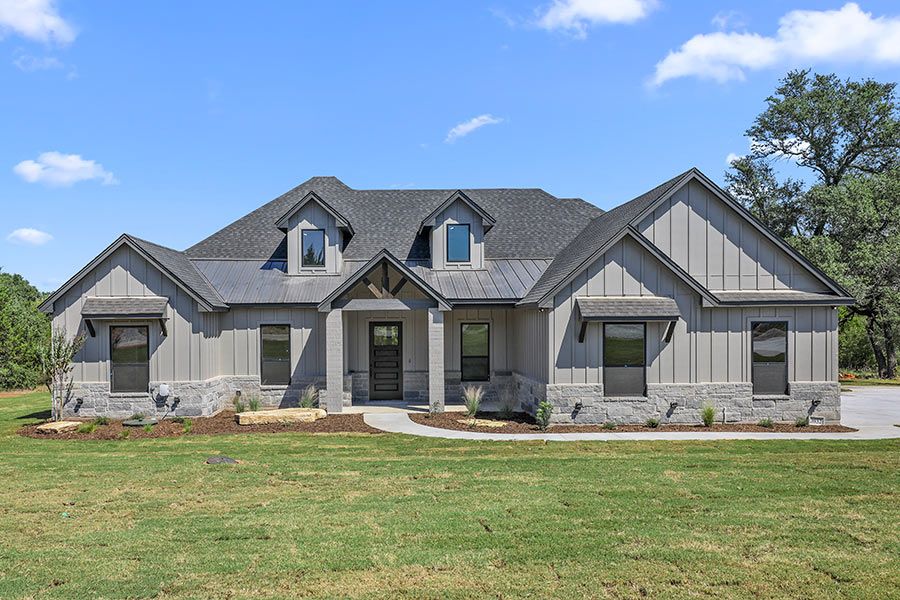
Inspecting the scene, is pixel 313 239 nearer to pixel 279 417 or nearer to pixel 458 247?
pixel 458 247

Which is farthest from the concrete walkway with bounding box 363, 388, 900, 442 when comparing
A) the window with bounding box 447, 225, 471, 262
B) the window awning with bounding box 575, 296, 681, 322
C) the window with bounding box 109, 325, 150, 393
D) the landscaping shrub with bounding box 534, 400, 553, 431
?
the window with bounding box 109, 325, 150, 393

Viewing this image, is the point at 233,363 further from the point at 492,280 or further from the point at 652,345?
the point at 652,345

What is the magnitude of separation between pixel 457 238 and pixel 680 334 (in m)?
8.08

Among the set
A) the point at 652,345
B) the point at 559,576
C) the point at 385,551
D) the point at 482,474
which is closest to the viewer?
the point at 559,576

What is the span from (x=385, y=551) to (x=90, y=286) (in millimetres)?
14706

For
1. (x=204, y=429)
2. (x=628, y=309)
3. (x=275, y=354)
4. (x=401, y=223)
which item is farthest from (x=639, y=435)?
(x=401, y=223)

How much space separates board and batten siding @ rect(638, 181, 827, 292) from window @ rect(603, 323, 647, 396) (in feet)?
8.20

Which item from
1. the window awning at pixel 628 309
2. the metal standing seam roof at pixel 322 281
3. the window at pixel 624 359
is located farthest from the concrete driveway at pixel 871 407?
the metal standing seam roof at pixel 322 281

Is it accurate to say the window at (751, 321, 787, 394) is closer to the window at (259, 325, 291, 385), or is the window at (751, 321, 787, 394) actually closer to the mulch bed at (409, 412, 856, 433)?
the mulch bed at (409, 412, 856, 433)

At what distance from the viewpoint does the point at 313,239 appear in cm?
2038

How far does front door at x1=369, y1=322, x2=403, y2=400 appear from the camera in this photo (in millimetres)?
19828

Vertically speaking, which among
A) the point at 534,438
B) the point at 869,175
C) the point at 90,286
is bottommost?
the point at 534,438

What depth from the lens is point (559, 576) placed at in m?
5.80

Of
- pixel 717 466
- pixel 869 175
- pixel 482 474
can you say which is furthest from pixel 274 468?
pixel 869 175
